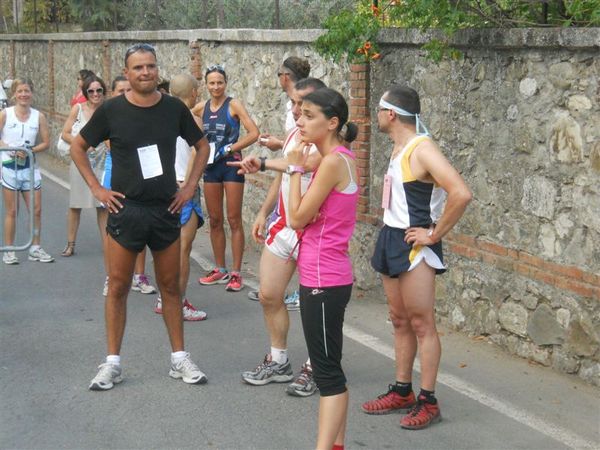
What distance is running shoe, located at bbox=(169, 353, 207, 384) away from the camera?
6.68 metres

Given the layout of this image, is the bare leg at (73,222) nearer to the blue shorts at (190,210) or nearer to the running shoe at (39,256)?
the running shoe at (39,256)

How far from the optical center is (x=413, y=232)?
19.0 feet

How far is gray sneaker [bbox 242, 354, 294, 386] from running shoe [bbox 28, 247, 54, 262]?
188 inches

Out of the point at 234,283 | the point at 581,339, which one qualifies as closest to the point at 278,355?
the point at 581,339

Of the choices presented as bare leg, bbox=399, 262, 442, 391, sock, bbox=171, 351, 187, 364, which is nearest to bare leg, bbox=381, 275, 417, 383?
bare leg, bbox=399, 262, 442, 391

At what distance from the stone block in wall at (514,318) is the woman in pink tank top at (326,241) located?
2.41 m

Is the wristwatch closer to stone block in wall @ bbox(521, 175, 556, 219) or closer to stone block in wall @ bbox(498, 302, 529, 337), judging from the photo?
stone block in wall @ bbox(521, 175, 556, 219)

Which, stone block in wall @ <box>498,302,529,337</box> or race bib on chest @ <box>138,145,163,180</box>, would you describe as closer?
race bib on chest @ <box>138,145,163,180</box>

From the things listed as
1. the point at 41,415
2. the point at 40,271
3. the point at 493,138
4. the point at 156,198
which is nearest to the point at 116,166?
the point at 156,198

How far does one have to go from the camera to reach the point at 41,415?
607cm

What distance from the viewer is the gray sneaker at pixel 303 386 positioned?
6.46 m

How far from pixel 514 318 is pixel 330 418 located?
277 cm

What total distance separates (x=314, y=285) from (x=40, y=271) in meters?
5.90

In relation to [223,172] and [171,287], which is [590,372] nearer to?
[171,287]
